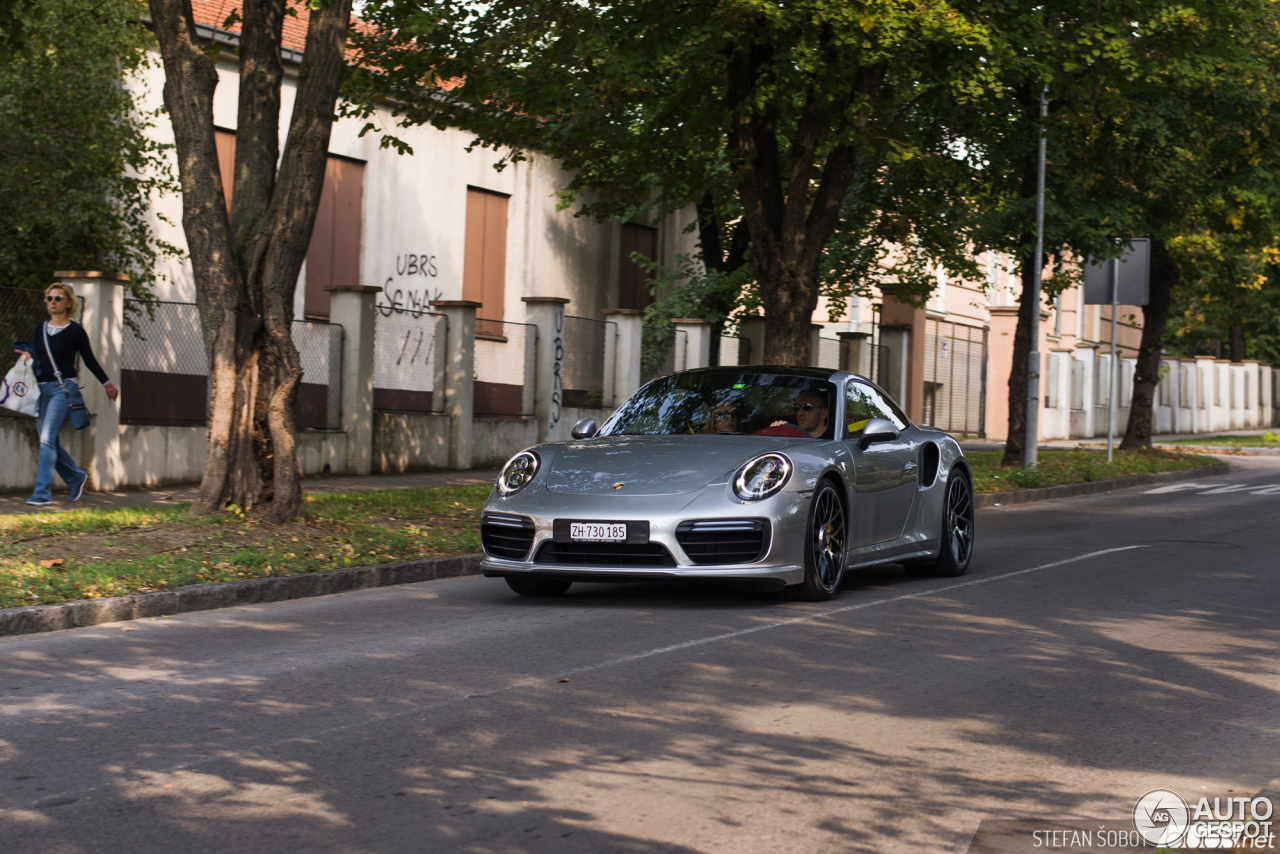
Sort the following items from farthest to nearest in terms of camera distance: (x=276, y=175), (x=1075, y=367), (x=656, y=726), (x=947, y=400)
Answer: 1. (x=1075, y=367)
2. (x=947, y=400)
3. (x=276, y=175)
4. (x=656, y=726)

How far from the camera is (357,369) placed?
19547 millimetres

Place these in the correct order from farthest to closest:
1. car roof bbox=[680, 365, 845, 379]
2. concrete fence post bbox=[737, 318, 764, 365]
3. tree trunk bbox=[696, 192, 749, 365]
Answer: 1. concrete fence post bbox=[737, 318, 764, 365]
2. tree trunk bbox=[696, 192, 749, 365]
3. car roof bbox=[680, 365, 845, 379]

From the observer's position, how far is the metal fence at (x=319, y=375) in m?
19.2

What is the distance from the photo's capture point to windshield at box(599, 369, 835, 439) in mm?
9750

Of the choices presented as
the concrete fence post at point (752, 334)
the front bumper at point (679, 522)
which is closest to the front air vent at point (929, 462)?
the front bumper at point (679, 522)

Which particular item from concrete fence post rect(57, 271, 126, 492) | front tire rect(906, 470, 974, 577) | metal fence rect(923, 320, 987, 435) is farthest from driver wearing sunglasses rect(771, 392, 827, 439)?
metal fence rect(923, 320, 987, 435)

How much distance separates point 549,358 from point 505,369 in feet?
2.69

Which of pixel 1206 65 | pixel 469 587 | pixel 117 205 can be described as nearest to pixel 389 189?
pixel 117 205

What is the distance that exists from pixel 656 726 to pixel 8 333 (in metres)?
12.3

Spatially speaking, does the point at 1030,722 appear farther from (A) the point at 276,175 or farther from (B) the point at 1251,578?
(A) the point at 276,175

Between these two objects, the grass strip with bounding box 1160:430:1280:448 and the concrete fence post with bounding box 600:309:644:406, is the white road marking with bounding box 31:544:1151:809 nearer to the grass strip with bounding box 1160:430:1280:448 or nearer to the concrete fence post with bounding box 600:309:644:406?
the concrete fence post with bounding box 600:309:644:406

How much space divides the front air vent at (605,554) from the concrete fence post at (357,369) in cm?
1099

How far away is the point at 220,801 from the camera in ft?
15.3

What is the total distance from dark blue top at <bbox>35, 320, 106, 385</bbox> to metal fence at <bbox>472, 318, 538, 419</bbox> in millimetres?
8076
